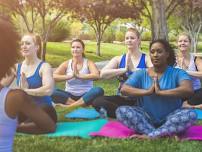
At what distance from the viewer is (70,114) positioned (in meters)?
7.41

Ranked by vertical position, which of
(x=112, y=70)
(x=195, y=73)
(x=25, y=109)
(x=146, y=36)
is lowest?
(x=146, y=36)

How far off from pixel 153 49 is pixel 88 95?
2.39 m

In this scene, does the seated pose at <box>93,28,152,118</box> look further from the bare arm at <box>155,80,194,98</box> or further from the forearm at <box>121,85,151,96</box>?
the bare arm at <box>155,80,194,98</box>

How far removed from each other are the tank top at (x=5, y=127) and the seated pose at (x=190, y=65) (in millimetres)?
5234

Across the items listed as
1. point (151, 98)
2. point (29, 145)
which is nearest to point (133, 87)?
point (151, 98)

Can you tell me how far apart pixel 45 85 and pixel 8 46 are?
340 cm

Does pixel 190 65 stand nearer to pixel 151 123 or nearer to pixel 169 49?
pixel 169 49

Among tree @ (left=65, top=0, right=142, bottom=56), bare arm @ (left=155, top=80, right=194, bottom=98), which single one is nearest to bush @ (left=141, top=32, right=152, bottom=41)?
tree @ (left=65, top=0, right=142, bottom=56)

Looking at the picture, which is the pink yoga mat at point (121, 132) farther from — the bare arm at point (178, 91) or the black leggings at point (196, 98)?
the black leggings at point (196, 98)

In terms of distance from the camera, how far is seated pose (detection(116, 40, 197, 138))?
5.55 meters

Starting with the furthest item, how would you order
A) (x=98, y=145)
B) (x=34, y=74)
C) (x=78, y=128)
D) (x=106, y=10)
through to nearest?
1. (x=106, y=10)
2. (x=78, y=128)
3. (x=34, y=74)
4. (x=98, y=145)

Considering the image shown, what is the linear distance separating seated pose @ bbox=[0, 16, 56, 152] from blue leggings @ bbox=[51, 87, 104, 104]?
512 cm

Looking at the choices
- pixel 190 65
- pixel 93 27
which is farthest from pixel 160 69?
pixel 93 27

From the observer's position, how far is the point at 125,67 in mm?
7059
